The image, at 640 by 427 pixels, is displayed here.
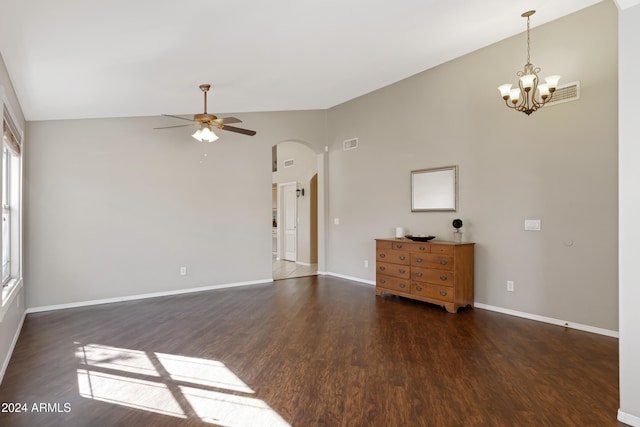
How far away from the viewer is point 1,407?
226 centimetres

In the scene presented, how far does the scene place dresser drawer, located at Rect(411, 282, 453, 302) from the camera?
14.3 feet

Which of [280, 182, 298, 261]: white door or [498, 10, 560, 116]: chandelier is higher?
[498, 10, 560, 116]: chandelier

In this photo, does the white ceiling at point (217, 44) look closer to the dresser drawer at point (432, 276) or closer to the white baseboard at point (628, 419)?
the dresser drawer at point (432, 276)

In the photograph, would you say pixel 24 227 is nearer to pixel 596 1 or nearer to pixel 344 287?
pixel 344 287

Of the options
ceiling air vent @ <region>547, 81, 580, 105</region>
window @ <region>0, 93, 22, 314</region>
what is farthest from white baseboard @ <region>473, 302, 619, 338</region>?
window @ <region>0, 93, 22, 314</region>

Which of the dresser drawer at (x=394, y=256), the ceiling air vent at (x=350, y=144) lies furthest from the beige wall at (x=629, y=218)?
the ceiling air vent at (x=350, y=144)

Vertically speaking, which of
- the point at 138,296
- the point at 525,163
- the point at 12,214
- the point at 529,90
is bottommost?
the point at 138,296

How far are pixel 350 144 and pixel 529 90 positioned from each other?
3376 mm

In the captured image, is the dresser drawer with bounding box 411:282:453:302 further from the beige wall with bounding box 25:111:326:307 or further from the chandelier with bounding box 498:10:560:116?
the beige wall with bounding box 25:111:326:307

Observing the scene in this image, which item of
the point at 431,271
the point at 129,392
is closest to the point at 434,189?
the point at 431,271

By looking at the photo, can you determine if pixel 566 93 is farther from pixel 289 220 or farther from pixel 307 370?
pixel 289 220

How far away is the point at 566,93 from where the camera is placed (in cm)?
380

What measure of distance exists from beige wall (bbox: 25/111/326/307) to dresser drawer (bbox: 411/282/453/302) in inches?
110

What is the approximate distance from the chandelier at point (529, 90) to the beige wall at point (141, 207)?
387cm
